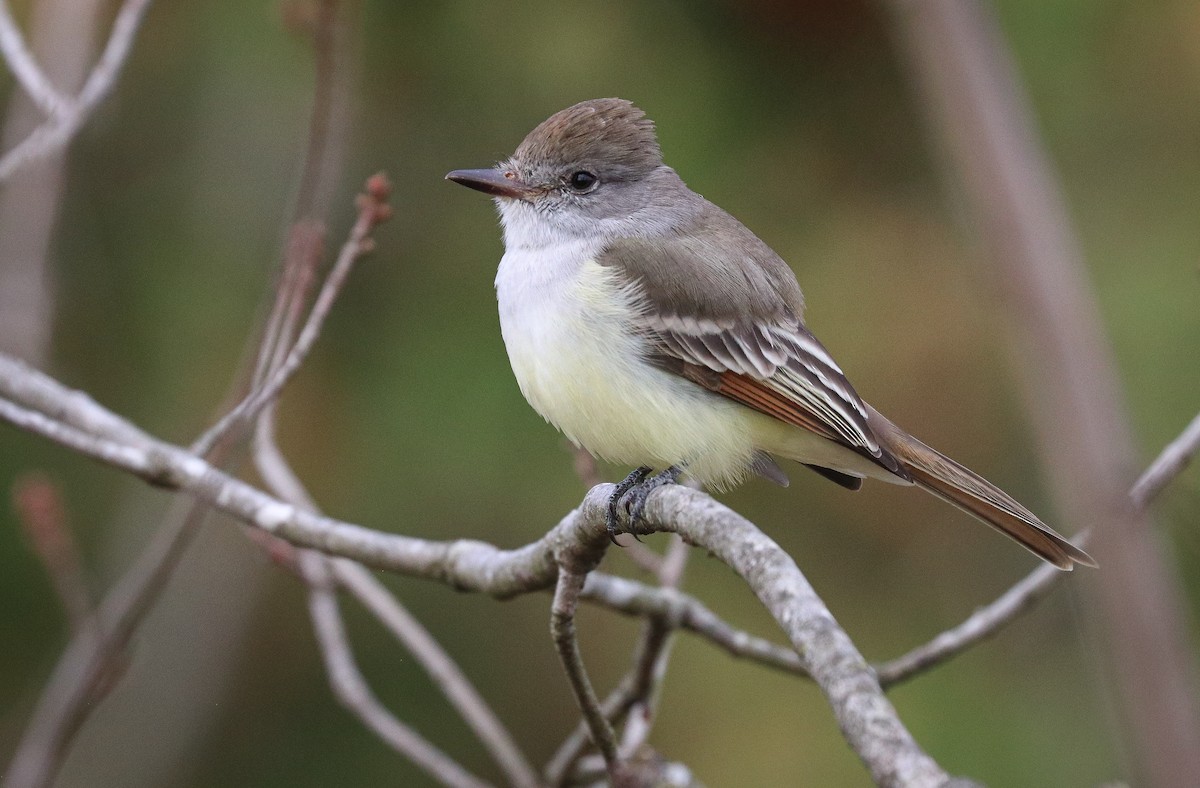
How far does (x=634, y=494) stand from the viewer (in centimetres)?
281

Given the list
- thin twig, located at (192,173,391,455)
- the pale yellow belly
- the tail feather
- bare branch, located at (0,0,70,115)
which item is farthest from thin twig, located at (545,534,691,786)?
bare branch, located at (0,0,70,115)

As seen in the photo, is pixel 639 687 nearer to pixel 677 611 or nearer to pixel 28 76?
pixel 677 611

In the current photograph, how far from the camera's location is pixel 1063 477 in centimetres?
78

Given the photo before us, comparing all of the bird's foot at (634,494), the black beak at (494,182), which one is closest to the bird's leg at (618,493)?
the bird's foot at (634,494)

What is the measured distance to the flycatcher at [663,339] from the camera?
10.8 feet

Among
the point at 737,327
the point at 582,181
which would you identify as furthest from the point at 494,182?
the point at 737,327

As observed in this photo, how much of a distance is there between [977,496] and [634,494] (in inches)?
39.8

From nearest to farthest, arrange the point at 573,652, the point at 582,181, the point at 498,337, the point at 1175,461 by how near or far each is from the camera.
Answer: the point at 1175,461 < the point at 573,652 < the point at 582,181 < the point at 498,337

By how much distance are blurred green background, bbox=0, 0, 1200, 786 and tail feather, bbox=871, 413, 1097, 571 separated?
0.93 meters

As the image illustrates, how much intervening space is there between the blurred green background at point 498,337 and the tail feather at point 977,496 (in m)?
0.93

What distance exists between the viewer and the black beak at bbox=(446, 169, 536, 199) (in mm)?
3543

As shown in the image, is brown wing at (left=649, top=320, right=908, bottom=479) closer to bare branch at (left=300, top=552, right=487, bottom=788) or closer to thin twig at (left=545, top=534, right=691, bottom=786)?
thin twig at (left=545, top=534, right=691, bottom=786)

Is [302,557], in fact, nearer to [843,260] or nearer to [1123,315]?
[843,260]

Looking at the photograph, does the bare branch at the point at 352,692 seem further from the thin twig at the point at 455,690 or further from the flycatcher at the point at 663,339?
the flycatcher at the point at 663,339
